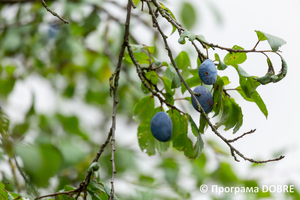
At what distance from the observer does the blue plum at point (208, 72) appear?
71 centimetres

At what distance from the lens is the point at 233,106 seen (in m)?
0.78

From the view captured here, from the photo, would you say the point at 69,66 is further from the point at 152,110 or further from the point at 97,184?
the point at 97,184

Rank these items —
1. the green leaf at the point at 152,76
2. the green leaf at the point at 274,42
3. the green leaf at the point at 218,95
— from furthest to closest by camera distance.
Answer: the green leaf at the point at 152,76, the green leaf at the point at 218,95, the green leaf at the point at 274,42

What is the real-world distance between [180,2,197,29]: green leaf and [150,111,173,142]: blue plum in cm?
107

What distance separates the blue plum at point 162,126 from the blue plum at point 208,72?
142mm

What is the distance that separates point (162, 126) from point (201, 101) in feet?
0.34

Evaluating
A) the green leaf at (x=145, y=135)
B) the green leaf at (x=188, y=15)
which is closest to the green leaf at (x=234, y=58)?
the green leaf at (x=145, y=135)

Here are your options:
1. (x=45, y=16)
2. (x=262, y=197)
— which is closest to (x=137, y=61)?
(x=45, y=16)

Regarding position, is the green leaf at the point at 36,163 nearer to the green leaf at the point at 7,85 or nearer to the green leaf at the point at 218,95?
the green leaf at the point at 218,95

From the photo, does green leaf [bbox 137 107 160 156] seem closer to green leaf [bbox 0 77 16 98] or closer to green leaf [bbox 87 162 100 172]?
green leaf [bbox 87 162 100 172]

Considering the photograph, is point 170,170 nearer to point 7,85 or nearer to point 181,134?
point 7,85

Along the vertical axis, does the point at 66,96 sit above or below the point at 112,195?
above

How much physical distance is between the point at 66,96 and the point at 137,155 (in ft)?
1.81

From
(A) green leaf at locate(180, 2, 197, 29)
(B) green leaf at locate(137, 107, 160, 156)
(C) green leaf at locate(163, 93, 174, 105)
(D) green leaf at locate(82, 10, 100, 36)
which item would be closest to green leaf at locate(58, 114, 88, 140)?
(D) green leaf at locate(82, 10, 100, 36)
